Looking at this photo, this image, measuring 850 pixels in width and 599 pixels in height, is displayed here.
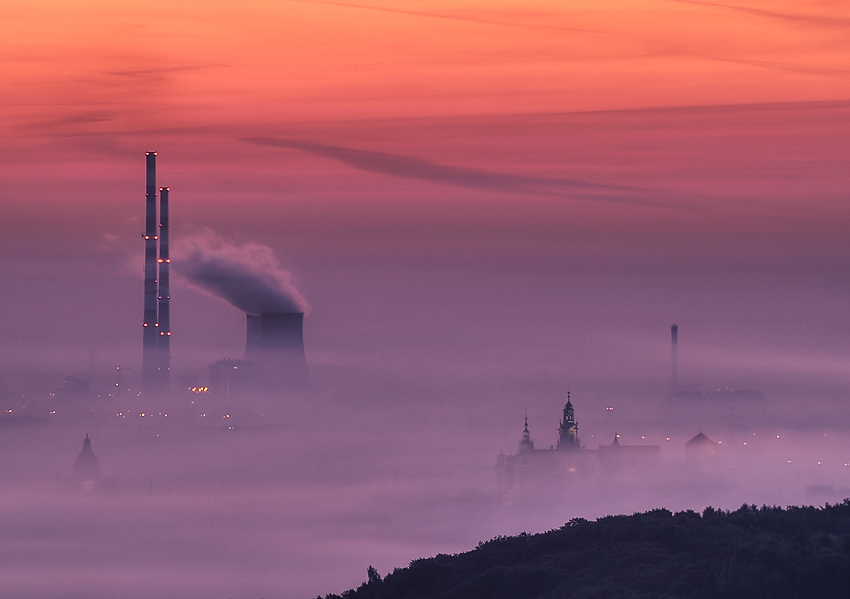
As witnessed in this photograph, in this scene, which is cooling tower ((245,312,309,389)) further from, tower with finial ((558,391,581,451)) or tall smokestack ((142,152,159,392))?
tower with finial ((558,391,581,451))

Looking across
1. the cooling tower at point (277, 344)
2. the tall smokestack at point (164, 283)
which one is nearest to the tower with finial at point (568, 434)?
the cooling tower at point (277, 344)

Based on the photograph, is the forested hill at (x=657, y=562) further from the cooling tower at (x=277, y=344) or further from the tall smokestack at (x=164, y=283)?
the tall smokestack at (x=164, y=283)

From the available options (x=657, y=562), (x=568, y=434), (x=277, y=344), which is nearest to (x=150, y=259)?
(x=277, y=344)

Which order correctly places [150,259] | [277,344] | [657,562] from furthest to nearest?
[150,259] < [277,344] < [657,562]

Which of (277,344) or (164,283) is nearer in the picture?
(277,344)

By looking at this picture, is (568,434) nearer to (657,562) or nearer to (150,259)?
(150,259)

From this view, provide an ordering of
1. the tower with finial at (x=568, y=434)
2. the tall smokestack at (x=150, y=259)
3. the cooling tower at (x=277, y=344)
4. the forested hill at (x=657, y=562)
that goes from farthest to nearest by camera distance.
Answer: the tower with finial at (x=568, y=434)
the tall smokestack at (x=150, y=259)
the cooling tower at (x=277, y=344)
the forested hill at (x=657, y=562)
